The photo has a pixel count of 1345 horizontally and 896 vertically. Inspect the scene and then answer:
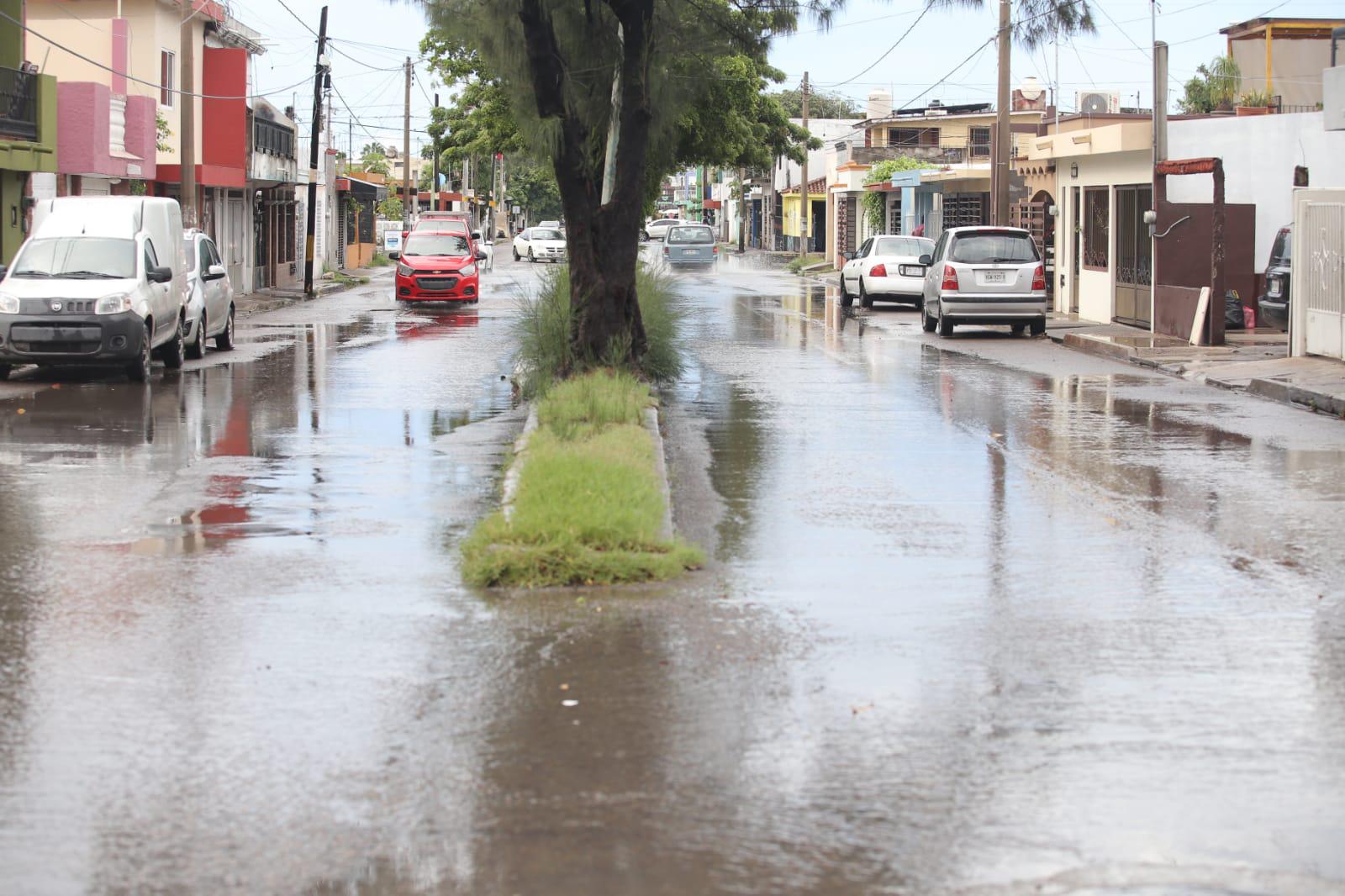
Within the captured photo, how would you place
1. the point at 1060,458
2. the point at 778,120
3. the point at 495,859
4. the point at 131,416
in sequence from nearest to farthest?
the point at 495,859
the point at 1060,458
the point at 131,416
the point at 778,120

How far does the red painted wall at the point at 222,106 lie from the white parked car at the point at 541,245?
28.5 metres

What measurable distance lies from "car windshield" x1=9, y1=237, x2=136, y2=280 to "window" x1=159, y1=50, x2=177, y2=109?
65.1 ft

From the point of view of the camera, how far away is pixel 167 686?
6.65 meters

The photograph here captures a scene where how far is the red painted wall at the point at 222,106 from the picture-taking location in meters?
40.7

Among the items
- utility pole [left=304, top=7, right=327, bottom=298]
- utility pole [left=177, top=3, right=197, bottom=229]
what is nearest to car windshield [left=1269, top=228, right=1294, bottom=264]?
utility pole [left=177, top=3, right=197, bottom=229]

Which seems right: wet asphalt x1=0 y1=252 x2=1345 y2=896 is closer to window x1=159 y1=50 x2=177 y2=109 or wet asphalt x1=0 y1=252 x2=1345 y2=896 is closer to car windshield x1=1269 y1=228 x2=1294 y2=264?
car windshield x1=1269 y1=228 x2=1294 y2=264

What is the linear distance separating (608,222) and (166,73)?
83.8ft

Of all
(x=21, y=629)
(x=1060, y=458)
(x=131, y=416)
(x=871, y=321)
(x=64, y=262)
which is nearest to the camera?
(x=21, y=629)

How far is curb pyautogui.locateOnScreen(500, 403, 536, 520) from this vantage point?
9.91 meters

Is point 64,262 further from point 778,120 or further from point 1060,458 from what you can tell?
point 778,120

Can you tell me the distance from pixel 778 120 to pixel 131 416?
40.4 metres

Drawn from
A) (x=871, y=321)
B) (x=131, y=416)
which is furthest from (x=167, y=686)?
(x=871, y=321)

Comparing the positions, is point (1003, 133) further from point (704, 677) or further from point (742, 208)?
point (742, 208)

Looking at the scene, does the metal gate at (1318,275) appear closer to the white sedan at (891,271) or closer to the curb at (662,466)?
the curb at (662,466)
